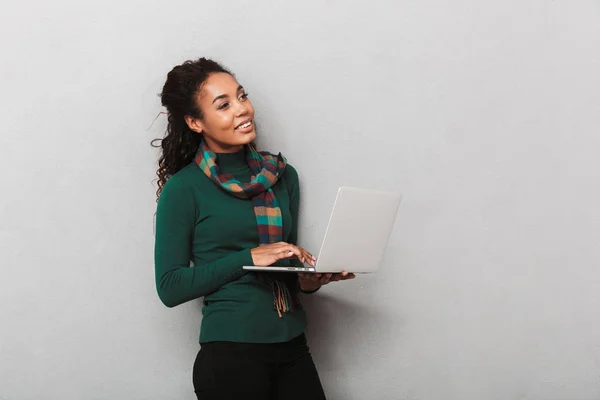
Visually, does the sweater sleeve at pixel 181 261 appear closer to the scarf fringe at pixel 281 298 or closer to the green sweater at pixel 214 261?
the green sweater at pixel 214 261

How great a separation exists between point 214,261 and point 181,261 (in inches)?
3.5

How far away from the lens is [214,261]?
77.1 inches

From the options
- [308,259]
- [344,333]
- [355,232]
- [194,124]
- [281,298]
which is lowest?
[344,333]

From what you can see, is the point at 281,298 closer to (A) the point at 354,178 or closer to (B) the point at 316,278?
(B) the point at 316,278

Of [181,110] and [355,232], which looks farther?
[181,110]

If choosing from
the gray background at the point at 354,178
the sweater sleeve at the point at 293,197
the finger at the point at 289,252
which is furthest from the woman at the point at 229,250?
Answer: the gray background at the point at 354,178

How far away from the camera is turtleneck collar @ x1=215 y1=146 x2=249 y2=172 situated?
2.07 metres

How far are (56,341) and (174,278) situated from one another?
641 mm

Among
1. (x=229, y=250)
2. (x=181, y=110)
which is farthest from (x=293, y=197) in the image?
(x=181, y=110)

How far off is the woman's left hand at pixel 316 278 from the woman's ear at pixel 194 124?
1.62 ft

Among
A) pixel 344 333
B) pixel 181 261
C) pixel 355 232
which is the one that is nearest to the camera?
pixel 355 232

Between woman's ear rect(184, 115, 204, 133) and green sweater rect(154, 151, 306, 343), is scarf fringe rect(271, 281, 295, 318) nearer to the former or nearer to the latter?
green sweater rect(154, 151, 306, 343)

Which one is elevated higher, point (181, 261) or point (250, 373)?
point (181, 261)

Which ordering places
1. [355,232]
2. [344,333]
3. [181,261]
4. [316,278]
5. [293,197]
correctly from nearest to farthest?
1. [355,232]
2. [181,261]
3. [316,278]
4. [293,197]
5. [344,333]
